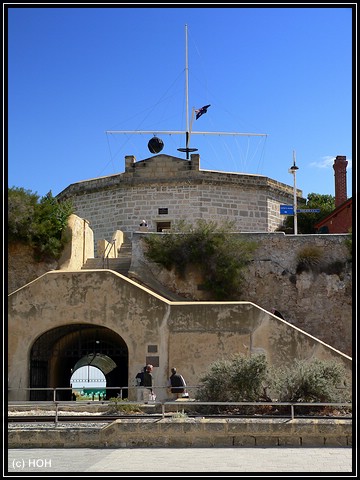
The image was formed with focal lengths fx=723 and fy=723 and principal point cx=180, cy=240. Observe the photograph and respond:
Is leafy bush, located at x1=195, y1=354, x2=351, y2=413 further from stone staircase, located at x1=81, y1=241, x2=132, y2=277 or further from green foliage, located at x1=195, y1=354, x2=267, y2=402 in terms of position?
stone staircase, located at x1=81, y1=241, x2=132, y2=277

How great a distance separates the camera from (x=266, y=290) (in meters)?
25.5

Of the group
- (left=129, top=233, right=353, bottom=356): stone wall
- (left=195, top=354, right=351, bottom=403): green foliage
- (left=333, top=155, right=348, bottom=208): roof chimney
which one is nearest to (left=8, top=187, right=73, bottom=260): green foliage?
(left=129, top=233, right=353, bottom=356): stone wall

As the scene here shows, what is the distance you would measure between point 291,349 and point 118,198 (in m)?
14.6

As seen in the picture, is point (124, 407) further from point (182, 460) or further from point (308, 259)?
point (308, 259)

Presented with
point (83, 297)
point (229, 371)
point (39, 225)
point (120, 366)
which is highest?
point (39, 225)

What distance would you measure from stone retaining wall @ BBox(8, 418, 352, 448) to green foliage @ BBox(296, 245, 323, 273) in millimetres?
12131

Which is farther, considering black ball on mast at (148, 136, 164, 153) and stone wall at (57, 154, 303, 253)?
black ball on mast at (148, 136, 164, 153)

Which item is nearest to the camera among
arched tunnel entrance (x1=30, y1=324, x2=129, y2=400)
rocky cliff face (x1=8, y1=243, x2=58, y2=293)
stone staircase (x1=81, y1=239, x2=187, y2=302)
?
arched tunnel entrance (x1=30, y1=324, x2=129, y2=400)

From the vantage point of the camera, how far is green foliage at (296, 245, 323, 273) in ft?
84.1

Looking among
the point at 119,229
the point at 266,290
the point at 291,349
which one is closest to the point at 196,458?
the point at 291,349

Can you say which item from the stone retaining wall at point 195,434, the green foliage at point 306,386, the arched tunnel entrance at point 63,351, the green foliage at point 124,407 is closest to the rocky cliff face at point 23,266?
the arched tunnel entrance at point 63,351

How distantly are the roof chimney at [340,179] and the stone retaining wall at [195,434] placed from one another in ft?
75.6

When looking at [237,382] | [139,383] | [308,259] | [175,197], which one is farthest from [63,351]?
[175,197]
